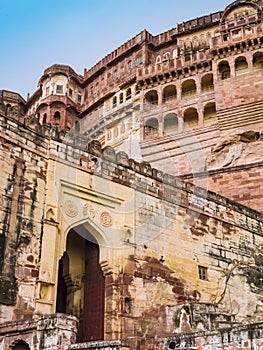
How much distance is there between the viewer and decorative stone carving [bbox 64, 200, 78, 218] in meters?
12.2

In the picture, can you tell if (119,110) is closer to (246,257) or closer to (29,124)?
(246,257)

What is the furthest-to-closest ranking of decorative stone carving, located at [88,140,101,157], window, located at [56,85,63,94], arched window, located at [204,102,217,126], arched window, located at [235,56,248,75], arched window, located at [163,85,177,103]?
window, located at [56,85,63,94] < arched window, located at [163,85,177,103] < arched window, located at [204,102,217,126] < arched window, located at [235,56,248,75] < decorative stone carving, located at [88,140,101,157]

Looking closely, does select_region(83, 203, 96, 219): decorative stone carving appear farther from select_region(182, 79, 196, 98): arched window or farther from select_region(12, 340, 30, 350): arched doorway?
select_region(182, 79, 196, 98): arched window

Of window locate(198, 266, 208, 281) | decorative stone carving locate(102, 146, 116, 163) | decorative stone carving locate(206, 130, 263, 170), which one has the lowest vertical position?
window locate(198, 266, 208, 281)

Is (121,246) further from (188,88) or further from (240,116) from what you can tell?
(188,88)

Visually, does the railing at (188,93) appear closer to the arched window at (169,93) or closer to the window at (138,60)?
the arched window at (169,93)

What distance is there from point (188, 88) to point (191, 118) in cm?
211

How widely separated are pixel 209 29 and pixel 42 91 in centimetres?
1417

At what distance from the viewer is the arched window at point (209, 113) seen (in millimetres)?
28672

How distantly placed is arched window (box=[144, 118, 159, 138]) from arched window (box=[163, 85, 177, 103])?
1525 mm

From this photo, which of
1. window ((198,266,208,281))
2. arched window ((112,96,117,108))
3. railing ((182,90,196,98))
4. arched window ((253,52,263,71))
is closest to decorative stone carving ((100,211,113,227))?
window ((198,266,208,281))

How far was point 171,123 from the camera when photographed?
31141 mm

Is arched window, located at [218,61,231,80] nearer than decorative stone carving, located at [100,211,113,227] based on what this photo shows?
No

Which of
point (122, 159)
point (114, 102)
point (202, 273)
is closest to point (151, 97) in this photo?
point (114, 102)
